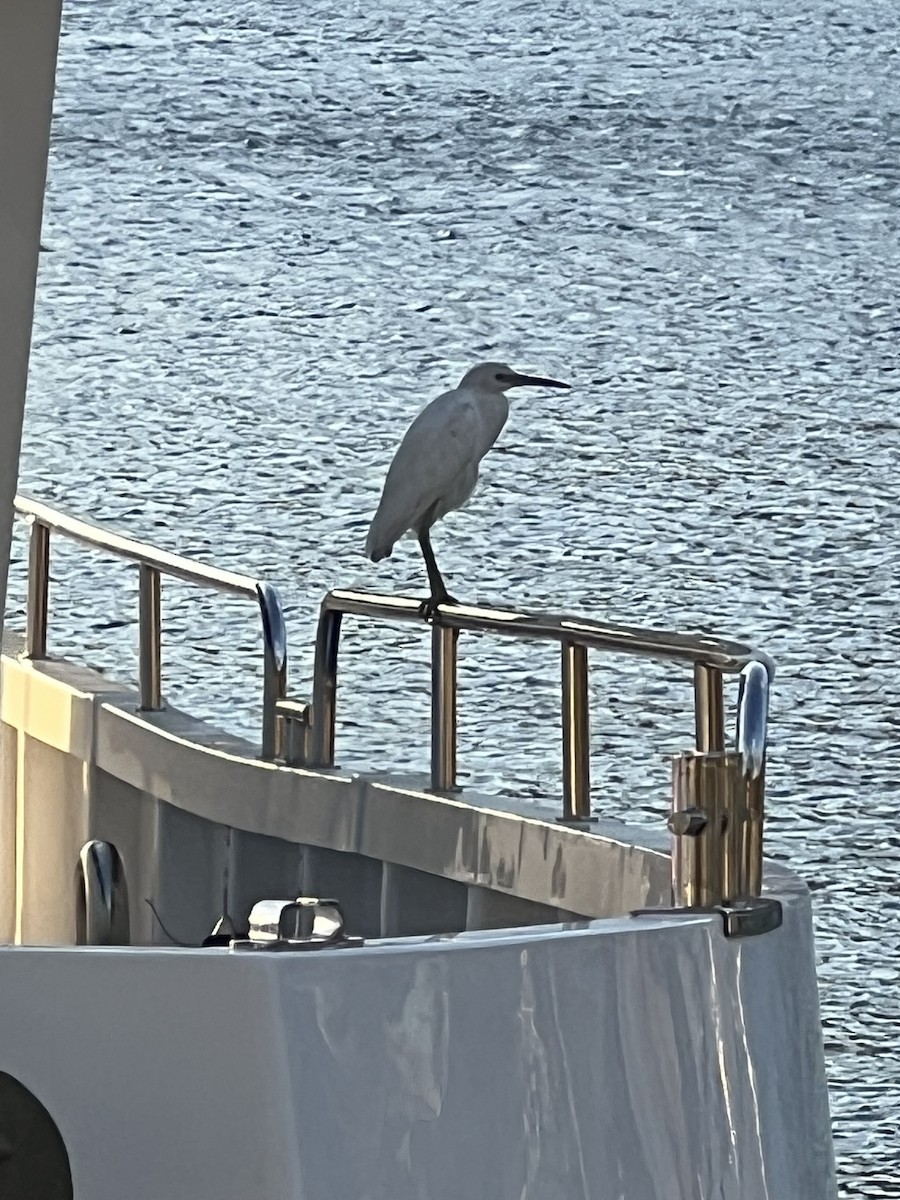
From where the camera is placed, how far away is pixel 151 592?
2.86m

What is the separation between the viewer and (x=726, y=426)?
1962cm

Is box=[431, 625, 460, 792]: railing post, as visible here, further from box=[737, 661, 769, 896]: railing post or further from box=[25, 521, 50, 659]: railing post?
box=[25, 521, 50, 659]: railing post

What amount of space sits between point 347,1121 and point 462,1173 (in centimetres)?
7

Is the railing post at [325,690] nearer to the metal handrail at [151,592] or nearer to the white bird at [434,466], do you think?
Answer: the metal handrail at [151,592]

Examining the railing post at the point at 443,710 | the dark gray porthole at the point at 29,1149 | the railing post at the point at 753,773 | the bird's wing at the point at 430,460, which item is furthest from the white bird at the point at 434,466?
the dark gray porthole at the point at 29,1149

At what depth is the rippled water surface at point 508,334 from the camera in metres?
13.8

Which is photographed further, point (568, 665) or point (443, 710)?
point (443, 710)

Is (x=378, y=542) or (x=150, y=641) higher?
(x=378, y=542)

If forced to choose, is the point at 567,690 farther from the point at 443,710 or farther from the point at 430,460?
the point at 430,460

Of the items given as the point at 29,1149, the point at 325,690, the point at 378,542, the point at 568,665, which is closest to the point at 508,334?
the point at 378,542

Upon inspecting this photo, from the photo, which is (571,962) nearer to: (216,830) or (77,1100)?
(77,1100)

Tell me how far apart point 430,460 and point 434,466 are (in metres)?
0.01

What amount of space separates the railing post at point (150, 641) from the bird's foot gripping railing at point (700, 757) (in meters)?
0.59

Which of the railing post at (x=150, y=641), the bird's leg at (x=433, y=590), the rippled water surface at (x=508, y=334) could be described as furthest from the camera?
the rippled water surface at (x=508, y=334)
